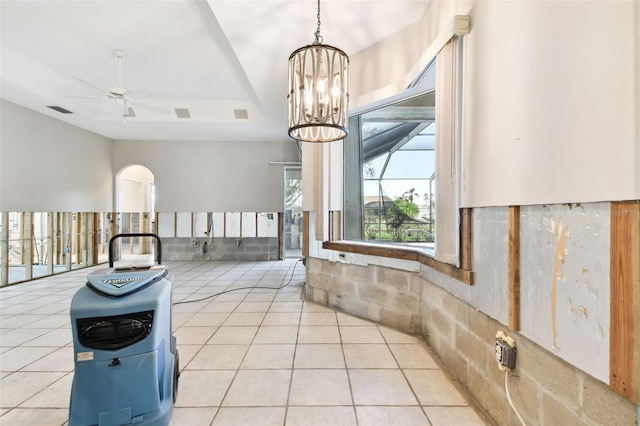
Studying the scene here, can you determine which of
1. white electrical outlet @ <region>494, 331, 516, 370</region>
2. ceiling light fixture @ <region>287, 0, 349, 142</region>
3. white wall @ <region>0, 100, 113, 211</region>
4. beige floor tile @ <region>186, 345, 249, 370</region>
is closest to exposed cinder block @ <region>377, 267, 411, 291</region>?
white electrical outlet @ <region>494, 331, 516, 370</region>

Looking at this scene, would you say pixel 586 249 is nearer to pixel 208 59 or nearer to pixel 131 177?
pixel 208 59

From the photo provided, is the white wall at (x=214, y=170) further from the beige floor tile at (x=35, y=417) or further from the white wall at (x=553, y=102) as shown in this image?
the white wall at (x=553, y=102)

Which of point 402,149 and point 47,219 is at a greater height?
point 402,149

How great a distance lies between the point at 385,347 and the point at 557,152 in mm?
1938

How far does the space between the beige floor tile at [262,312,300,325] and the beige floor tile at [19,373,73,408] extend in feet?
5.06

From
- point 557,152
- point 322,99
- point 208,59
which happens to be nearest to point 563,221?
point 557,152

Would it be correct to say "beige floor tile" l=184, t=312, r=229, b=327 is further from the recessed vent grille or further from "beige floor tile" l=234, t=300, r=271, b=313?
the recessed vent grille

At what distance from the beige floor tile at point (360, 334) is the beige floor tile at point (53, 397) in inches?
78.0

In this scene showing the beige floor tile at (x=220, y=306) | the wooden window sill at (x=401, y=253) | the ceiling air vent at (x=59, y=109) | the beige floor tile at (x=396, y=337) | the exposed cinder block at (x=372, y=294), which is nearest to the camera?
the wooden window sill at (x=401, y=253)

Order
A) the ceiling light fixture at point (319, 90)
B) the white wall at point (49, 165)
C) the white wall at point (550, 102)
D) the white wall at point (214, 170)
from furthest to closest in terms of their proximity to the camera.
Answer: the white wall at point (214, 170) < the white wall at point (49, 165) < the ceiling light fixture at point (319, 90) < the white wall at point (550, 102)

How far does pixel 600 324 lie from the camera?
0.92 meters

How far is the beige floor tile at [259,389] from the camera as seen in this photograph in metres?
1.71

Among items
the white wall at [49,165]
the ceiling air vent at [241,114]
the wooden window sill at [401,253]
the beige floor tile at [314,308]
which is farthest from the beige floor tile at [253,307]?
the white wall at [49,165]

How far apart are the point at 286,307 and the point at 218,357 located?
1.22 meters
